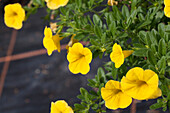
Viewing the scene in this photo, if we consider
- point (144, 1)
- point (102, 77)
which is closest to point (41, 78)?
point (102, 77)

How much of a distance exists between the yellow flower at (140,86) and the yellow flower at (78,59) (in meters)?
0.19

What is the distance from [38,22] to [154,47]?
208cm

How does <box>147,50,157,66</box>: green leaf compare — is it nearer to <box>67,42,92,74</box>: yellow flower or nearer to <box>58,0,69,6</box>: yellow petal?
<box>67,42,92,74</box>: yellow flower

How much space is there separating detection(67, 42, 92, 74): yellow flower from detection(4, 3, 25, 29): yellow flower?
436 millimetres

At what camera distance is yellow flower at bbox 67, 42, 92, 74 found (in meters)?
0.83

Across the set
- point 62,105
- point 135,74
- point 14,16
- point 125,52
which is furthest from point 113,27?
point 14,16

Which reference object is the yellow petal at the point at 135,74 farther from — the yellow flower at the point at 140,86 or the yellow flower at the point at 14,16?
the yellow flower at the point at 14,16

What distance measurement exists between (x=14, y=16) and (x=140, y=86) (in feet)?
2.52

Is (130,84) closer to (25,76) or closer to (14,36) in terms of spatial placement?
(25,76)

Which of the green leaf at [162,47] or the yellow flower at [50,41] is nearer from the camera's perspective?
the green leaf at [162,47]

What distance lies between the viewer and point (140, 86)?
71cm

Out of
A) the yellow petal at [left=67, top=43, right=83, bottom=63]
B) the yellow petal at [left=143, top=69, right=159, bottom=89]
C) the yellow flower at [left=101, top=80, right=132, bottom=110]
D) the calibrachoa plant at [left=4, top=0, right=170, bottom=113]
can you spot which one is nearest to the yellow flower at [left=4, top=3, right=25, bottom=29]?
the calibrachoa plant at [left=4, top=0, right=170, bottom=113]

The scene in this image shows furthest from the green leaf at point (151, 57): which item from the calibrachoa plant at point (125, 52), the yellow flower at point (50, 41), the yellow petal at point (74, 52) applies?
the yellow flower at point (50, 41)

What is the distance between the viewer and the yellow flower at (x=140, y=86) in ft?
2.16
